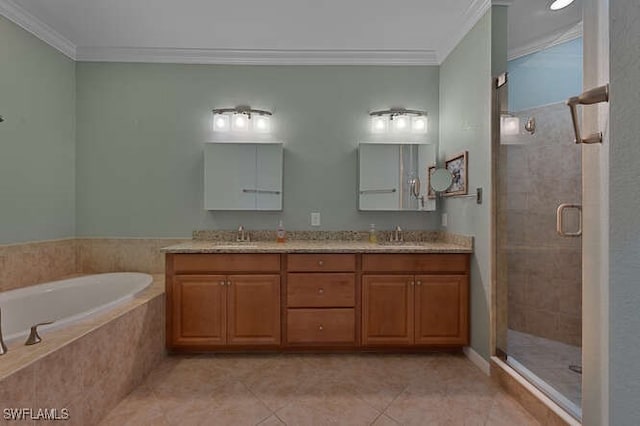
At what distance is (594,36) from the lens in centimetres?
126

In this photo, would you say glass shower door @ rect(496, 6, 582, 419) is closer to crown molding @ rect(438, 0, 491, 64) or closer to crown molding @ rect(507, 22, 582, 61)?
crown molding @ rect(507, 22, 582, 61)

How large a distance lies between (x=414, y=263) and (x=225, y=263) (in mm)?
1425

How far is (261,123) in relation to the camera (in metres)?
3.24

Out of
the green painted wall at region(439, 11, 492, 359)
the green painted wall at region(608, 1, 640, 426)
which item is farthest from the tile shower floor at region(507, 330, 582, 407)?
the green painted wall at region(608, 1, 640, 426)

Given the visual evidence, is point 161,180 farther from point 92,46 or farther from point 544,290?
point 544,290

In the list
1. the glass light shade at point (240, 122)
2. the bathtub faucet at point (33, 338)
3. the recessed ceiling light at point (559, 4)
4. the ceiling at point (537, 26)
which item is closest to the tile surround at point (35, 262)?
the bathtub faucet at point (33, 338)

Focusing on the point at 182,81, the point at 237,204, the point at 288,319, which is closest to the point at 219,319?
the point at 288,319

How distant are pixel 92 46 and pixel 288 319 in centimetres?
290

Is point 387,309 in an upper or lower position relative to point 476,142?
lower

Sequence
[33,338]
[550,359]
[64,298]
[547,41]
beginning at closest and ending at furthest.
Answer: [33,338]
[550,359]
[547,41]
[64,298]

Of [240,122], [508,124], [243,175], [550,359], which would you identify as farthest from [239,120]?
[550,359]

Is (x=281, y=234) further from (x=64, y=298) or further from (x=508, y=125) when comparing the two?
(x=508, y=125)

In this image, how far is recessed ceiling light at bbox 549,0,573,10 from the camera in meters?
2.19

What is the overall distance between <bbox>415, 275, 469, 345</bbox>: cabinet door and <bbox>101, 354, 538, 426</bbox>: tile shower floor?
18cm
